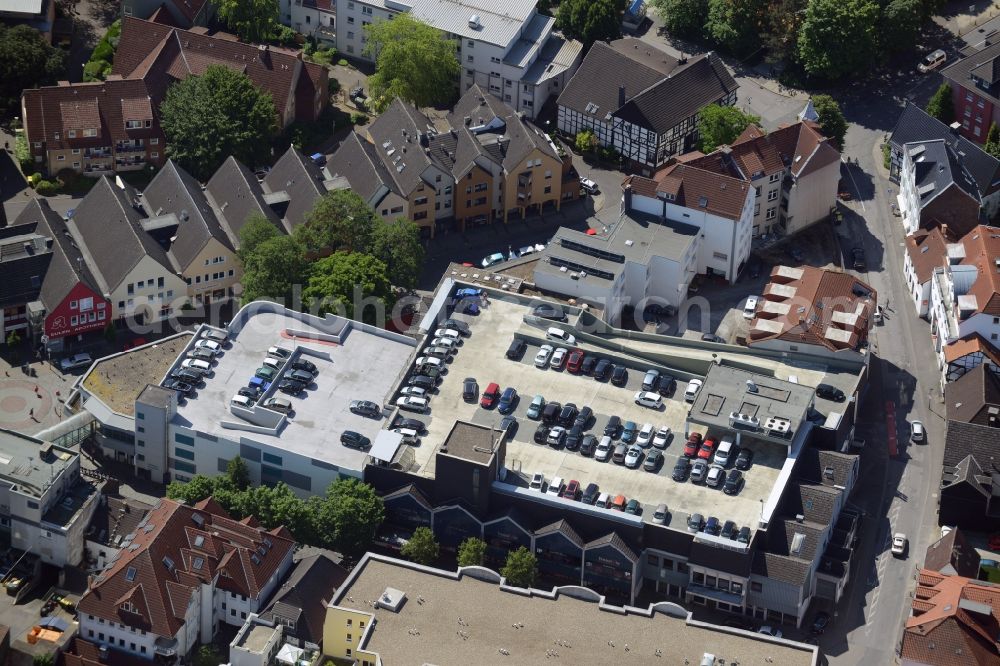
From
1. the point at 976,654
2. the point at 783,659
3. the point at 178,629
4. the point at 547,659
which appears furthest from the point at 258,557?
the point at 976,654

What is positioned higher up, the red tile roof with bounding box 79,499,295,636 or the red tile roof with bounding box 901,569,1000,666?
the red tile roof with bounding box 901,569,1000,666

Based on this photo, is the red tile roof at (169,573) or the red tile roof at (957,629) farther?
the red tile roof at (169,573)

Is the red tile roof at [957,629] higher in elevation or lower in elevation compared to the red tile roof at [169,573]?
higher

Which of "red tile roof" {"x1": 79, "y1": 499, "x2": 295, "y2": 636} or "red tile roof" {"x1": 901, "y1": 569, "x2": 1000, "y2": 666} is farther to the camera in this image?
"red tile roof" {"x1": 79, "y1": 499, "x2": 295, "y2": 636}

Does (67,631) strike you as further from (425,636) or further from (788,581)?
(788,581)
